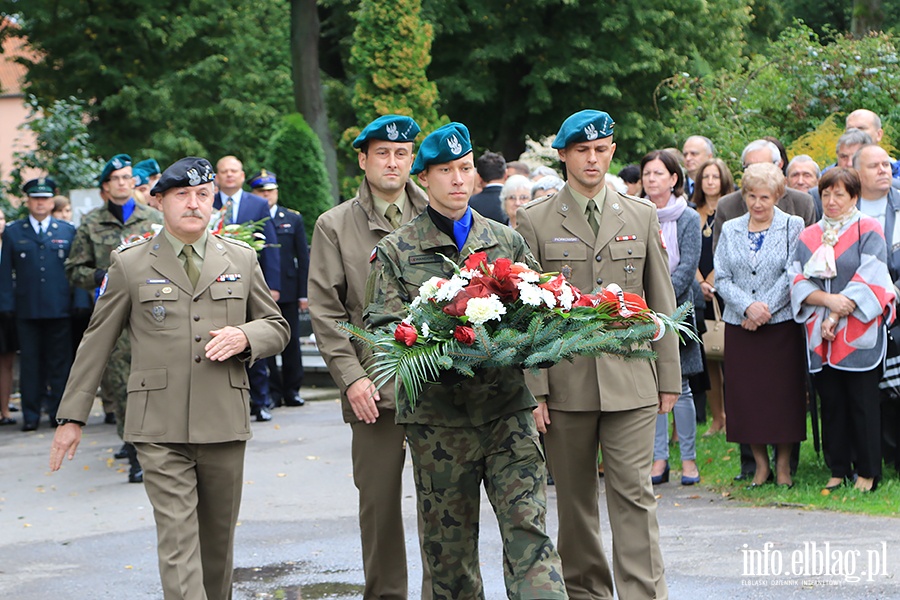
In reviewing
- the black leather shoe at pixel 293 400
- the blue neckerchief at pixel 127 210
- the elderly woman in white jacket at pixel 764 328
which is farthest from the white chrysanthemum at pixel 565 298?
the black leather shoe at pixel 293 400

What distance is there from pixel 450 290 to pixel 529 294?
0.31 m

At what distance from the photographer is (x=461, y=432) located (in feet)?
17.9

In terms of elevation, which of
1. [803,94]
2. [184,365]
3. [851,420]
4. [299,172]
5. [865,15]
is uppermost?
[865,15]

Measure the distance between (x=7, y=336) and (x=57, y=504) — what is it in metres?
5.06

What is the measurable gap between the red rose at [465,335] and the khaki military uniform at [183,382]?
5.14ft

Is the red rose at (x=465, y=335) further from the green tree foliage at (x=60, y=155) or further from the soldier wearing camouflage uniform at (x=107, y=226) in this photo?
the green tree foliage at (x=60, y=155)

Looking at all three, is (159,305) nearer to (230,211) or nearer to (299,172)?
(230,211)

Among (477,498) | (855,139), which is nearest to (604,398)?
(477,498)

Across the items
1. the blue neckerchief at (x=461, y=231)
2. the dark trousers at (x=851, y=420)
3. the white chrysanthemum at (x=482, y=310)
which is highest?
the blue neckerchief at (x=461, y=231)

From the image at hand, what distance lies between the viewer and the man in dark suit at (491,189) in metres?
11.8

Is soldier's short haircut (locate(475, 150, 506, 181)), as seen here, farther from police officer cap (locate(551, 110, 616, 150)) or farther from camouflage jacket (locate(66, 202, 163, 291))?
police officer cap (locate(551, 110, 616, 150))

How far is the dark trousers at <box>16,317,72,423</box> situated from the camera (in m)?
14.2

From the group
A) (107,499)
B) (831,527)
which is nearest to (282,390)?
(107,499)

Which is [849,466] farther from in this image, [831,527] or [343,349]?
[343,349]
